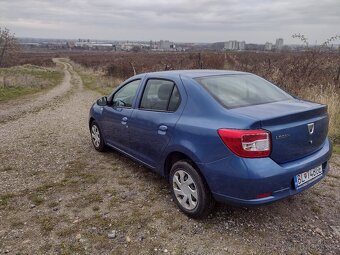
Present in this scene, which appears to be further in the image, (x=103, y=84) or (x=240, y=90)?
(x=103, y=84)

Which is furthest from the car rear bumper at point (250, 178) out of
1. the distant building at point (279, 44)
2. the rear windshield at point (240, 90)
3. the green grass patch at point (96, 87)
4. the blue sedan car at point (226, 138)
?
the distant building at point (279, 44)

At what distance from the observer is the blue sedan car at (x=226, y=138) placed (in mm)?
3031

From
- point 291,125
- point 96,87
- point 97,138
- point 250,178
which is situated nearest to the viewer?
point 250,178

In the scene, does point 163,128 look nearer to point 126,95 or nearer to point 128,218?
point 128,218

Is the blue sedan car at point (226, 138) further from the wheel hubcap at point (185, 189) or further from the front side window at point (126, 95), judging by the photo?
the front side window at point (126, 95)

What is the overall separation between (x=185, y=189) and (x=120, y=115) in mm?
1842

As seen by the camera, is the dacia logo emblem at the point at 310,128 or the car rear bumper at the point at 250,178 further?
the dacia logo emblem at the point at 310,128


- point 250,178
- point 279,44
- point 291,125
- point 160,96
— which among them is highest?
point 279,44

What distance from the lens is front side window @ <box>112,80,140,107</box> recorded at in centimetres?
488

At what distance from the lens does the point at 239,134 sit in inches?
118

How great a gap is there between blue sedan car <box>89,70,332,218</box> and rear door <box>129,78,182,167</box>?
13 millimetres

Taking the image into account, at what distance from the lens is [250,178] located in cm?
297

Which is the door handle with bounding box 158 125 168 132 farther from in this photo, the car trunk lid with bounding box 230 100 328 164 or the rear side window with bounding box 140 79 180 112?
the car trunk lid with bounding box 230 100 328 164

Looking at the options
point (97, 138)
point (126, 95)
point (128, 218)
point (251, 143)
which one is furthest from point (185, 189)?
point (97, 138)
